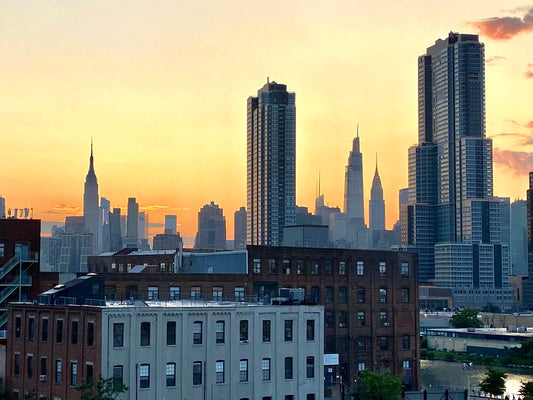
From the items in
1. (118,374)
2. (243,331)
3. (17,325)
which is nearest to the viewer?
(118,374)

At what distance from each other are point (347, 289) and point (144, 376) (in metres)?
48.3

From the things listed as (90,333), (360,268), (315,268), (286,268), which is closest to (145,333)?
(90,333)

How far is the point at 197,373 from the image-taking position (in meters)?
69.3

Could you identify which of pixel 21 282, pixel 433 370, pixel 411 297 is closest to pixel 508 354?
pixel 433 370

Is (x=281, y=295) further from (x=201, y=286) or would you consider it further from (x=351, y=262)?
(x=351, y=262)

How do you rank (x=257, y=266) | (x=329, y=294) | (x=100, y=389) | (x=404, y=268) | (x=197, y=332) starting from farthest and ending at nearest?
(x=404, y=268)
(x=329, y=294)
(x=257, y=266)
(x=197, y=332)
(x=100, y=389)

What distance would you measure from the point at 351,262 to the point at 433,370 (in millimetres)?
66296

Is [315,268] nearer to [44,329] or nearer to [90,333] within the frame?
[44,329]

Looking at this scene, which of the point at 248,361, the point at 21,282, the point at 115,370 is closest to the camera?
the point at 115,370

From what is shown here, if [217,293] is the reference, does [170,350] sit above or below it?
below

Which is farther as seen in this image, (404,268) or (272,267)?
(404,268)

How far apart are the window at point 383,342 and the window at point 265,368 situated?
136ft

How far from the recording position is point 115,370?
65.2 meters

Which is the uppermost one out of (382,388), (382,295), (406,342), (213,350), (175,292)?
(175,292)
